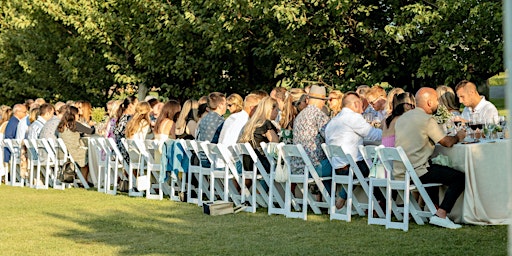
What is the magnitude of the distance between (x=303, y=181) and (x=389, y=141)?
127 cm

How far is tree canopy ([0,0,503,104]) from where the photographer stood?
2006cm

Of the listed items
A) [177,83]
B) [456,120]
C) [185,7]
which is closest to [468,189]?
[456,120]

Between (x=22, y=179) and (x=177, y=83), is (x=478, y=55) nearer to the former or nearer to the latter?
(x=22, y=179)

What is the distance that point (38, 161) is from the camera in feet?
63.9

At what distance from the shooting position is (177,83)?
102 feet

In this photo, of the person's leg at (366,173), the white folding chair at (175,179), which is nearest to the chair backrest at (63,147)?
the white folding chair at (175,179)

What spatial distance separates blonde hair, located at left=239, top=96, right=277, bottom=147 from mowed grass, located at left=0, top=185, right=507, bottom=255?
1.05 metres

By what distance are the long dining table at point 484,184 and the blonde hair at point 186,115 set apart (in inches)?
251

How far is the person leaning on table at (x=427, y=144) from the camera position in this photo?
11.3 m

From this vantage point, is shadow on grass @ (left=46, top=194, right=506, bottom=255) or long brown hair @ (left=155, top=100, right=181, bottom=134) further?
long brown hair @ (left=155, top=100, right=181, bottom=134)

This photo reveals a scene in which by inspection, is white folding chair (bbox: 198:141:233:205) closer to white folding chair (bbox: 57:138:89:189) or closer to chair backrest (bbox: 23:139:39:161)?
white folding chair (bbox: 57:138:89:189)

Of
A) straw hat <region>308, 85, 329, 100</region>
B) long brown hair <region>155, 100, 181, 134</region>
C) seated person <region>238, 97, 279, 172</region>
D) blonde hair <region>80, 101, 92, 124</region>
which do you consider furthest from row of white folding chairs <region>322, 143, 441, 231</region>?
blonde hair <region>80, 101, 92, 124</region>

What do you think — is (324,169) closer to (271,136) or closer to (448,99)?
(271,136)

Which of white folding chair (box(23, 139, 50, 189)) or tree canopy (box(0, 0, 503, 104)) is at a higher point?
tree canopy (box(0, 0, 503, 104))
